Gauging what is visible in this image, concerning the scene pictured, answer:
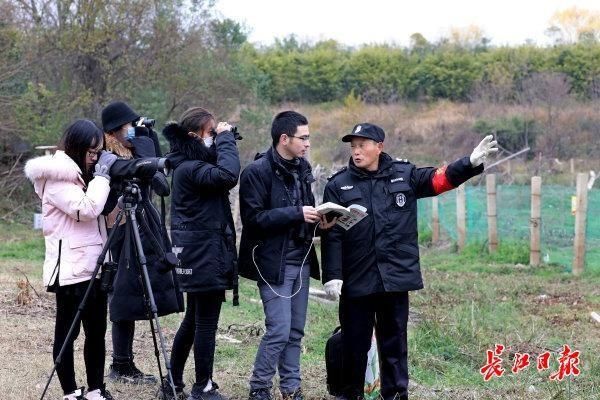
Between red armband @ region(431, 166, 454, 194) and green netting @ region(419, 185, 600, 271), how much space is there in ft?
25.8

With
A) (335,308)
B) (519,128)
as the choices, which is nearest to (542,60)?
(519,128)

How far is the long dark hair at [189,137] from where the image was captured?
5039 millimetres

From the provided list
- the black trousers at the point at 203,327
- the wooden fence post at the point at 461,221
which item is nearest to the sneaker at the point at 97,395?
the black trousers at the point at 203,327

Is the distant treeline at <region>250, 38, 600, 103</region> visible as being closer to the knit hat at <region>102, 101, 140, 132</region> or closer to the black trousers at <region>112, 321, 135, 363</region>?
the black trousers at <region>112, 321, 135, 363</region>

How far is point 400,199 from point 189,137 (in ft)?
4.12

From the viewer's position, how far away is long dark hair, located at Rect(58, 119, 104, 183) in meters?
4.70

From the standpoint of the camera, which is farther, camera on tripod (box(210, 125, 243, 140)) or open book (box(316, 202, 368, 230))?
camera on tripod (box(210, 125, 243, 140))

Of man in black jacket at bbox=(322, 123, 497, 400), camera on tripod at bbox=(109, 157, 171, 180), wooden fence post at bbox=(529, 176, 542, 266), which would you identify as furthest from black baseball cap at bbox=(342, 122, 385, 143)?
wooden fence post at bbox=(529, 176, 542, 266)

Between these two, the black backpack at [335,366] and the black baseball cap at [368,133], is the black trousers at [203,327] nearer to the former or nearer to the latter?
the black backpack at [335,366]

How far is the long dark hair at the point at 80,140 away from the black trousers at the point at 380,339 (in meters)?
1.68

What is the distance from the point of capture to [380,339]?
5.28 meters

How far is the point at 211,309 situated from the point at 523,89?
36.8 metres

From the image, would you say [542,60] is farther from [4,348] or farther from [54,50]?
[4,348]

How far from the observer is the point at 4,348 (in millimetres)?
6621
